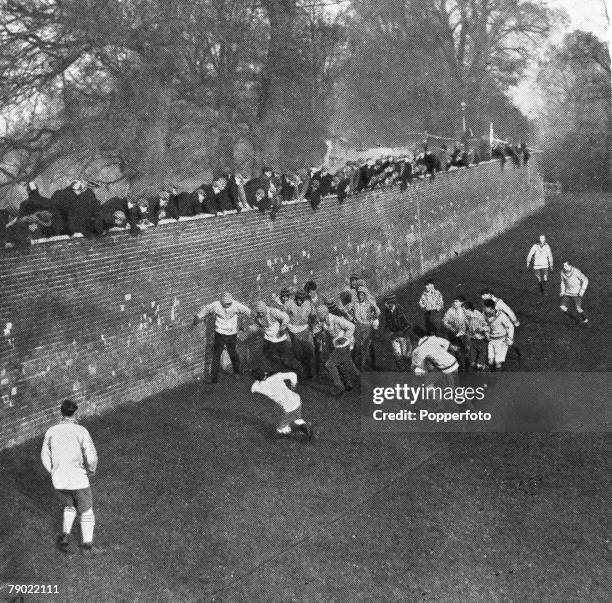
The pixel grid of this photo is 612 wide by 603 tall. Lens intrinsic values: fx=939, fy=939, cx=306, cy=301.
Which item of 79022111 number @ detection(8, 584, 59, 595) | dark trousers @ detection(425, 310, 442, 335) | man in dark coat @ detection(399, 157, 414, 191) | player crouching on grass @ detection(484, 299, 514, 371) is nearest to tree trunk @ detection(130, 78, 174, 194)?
man in dark coat @ detection(399, 157, 414, 191)

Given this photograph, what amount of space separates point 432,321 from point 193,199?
5.33 meters

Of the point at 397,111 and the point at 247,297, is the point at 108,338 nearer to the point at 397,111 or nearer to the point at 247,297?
the point at 247,297

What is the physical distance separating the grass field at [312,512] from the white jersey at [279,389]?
2.29 feet

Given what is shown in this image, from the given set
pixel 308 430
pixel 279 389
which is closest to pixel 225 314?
pixel 279 389

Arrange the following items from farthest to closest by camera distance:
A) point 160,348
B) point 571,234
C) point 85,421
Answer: point 571,234 → point 160,348 → point 85,421

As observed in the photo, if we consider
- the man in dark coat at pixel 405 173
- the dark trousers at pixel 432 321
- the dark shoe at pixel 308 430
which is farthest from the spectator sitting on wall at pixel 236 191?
the man in dark coat at pixel 405 173

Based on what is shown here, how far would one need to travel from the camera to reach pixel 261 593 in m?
9.20

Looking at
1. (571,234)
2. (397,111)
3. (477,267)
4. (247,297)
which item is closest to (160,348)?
(247,297)

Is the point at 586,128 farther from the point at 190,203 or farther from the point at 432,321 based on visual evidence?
the point at 190,203

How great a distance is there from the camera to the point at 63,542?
9805mm

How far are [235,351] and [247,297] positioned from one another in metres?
1.83

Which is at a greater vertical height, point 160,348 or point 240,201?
point 240,201

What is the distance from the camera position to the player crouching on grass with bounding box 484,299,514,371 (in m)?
15.6

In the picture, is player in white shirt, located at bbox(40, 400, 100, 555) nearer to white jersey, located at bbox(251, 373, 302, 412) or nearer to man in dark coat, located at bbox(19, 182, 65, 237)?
white jersey, located at bbox(251, 373, 302, 412)
